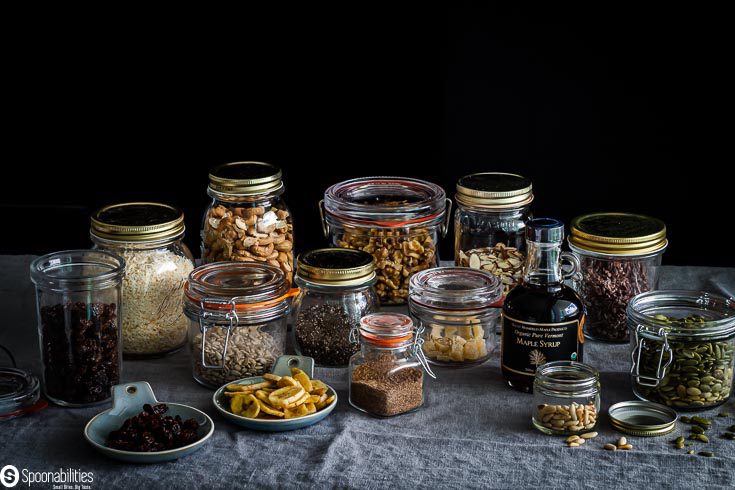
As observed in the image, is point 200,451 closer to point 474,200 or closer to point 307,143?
point 474,200

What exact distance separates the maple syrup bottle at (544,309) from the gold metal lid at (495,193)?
12.4 inches

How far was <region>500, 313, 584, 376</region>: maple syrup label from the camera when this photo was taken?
6.79 feet

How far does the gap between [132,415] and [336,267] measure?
0.50 metres

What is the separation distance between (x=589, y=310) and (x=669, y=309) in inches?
8.7

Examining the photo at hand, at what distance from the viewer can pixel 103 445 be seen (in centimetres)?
189

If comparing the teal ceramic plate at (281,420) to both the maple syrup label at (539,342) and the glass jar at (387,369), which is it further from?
the maple syrup label at (539,342)

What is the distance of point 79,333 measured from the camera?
2.05 m

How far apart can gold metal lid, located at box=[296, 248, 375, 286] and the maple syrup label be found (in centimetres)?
31

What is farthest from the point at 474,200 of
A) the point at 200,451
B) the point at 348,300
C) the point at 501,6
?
the point at 501,6

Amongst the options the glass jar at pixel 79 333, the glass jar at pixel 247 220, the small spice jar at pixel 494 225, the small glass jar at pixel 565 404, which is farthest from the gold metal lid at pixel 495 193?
the glass jar at pixel 79 333

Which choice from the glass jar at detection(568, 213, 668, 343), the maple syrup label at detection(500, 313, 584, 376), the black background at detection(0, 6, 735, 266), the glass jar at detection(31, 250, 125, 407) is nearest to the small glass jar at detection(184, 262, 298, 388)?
the glass jar at detection(31, 250, 125, 407)

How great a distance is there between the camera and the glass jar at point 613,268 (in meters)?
2.33

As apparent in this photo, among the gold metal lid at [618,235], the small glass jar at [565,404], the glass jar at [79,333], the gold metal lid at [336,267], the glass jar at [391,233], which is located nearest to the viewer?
the small glass jar at [565,404]

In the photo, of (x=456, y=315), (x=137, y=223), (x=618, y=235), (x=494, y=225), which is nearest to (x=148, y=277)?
(x=137, y=223)
